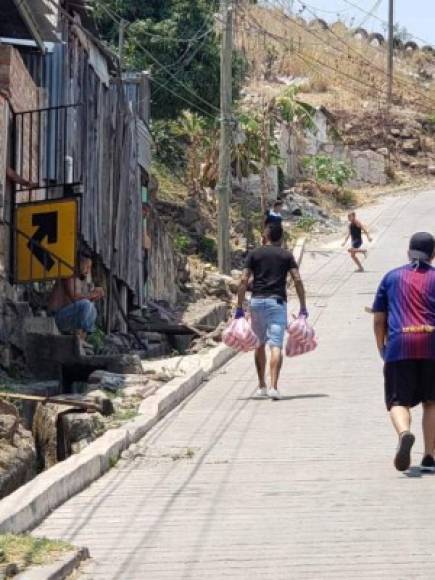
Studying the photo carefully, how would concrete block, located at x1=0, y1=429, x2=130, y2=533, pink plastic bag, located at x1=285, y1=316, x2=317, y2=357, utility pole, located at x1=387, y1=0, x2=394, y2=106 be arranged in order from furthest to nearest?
utility pole, located at x1=387, y1=0, x2=394, y2=106
pink plastic bag, located at x1=285, y1=316, x2=317, y2=357
concrete block, located at x1=0, y1=429, x2=130, y2=533

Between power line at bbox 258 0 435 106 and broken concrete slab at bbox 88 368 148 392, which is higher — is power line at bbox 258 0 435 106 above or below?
above

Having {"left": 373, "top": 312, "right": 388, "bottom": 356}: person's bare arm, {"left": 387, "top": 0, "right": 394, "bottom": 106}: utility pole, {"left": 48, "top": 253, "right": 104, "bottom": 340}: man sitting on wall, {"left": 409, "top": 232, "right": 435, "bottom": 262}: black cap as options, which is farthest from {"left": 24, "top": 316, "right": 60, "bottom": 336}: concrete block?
{"left": 387, "top": 0, "right": 394, "bottom": 106}: utility pole

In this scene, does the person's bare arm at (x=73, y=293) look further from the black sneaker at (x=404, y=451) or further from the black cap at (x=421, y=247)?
the black sneaker at (x=404, y=451)

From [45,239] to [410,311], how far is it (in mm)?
7890

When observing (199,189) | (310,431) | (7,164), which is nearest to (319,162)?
(199,189)

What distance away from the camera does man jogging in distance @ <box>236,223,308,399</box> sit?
1503 centimetres

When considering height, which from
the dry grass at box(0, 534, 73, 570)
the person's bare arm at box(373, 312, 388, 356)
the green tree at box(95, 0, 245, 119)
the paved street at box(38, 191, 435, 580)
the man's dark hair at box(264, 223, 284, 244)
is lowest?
the paved street at box(38, 191, 435, 580)

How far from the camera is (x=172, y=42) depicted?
34.2m

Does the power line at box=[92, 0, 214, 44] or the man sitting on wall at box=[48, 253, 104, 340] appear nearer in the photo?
the man sitting on wall at box=[48, 253, 104, 340]

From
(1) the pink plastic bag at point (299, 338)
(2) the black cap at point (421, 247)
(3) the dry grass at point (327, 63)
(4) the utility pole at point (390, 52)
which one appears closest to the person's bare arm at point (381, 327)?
(2) the black cap at point (421, 247)

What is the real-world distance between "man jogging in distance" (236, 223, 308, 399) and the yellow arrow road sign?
10.0 feet

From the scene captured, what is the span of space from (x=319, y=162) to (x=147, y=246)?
24.0 meters

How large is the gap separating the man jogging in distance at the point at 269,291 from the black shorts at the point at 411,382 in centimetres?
471

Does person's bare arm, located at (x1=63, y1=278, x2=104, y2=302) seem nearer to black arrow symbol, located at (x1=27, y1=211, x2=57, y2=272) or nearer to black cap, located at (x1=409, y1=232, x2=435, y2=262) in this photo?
black arrow symbol, located at (x1=27, y1=211, x2=57, y2=272)
